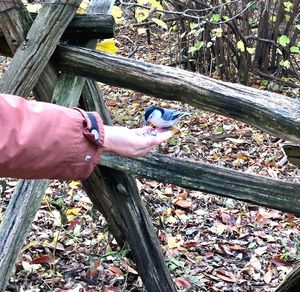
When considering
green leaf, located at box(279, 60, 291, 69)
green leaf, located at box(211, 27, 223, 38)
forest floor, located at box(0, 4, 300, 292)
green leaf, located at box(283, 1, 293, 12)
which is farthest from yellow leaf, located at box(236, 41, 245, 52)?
forest floor, located at box(0, 4, 300, 292)

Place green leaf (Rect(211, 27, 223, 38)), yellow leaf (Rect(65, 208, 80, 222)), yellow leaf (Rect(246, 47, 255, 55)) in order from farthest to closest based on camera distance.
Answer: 1. yellow leaf (Rect(246, 47, 255, 55))
2. green leaf (Rect(211, 27, 223, 38))
3. yellow leaf (Rect(65, 208, 80, 222))

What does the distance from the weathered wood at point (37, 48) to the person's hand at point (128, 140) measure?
2.69 ft

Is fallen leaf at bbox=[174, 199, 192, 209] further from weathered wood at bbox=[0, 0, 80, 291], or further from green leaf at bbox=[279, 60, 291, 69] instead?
green leaf at bbox=[279, 60, 291, 69]

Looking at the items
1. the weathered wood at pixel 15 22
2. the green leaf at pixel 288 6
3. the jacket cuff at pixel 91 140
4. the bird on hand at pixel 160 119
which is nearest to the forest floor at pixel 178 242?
the weathered wood at pixel 15 22

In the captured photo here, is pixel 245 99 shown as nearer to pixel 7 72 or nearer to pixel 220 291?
pixel 7 72

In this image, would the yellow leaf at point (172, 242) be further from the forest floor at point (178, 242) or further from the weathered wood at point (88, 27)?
the weathered wood at point (88, 27)

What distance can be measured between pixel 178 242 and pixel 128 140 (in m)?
2.21

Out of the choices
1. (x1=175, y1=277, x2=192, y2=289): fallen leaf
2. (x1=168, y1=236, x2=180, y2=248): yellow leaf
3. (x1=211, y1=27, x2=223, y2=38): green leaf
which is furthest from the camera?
(x1=211, y1=27, x2=223, y2=38): green leaf

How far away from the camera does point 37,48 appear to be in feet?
8.26

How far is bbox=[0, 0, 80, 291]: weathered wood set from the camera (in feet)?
8.04

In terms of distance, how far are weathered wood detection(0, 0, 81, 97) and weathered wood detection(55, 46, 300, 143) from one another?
0.40ft

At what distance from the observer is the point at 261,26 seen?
23.2 ft

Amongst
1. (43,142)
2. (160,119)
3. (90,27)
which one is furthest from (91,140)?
(90,27)

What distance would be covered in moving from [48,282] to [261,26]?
4.95m
